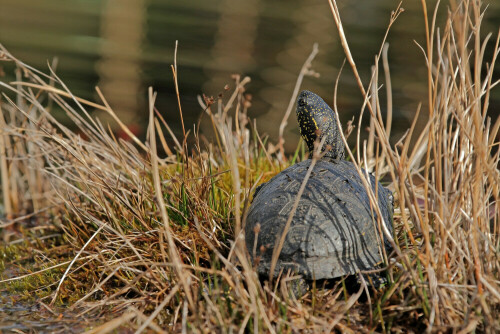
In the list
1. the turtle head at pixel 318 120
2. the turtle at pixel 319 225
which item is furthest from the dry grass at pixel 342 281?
the turtle head at pixel 318 120

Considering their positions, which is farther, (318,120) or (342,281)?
(318,120)

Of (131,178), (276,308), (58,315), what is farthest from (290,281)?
(131,178)

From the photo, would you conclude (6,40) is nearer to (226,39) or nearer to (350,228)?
(226,39)

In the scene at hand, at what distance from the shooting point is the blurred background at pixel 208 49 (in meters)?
7.96

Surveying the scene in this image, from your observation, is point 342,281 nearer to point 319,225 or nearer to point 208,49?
point 319,225

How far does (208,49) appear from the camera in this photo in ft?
36.4

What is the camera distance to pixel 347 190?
2.63 meters

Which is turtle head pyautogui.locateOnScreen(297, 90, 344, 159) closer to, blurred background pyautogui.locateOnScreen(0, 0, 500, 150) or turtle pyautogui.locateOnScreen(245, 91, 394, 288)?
turtle pyautogui.locateOnScreen(245, 91, 394, 288)

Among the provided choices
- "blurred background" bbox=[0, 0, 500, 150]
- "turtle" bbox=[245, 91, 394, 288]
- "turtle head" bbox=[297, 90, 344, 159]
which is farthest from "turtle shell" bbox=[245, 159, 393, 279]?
"blurred background" bbox=[0, 0, 500, 150]

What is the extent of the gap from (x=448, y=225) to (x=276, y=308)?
731mm

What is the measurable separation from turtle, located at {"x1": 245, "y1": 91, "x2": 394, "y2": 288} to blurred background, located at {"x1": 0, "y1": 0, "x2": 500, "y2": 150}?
9.79 ft

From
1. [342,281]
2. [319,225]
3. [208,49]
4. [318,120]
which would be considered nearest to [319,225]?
[319,225]

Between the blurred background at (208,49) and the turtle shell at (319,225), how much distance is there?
9.90 feet

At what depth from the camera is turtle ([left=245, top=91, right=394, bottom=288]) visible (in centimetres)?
242
